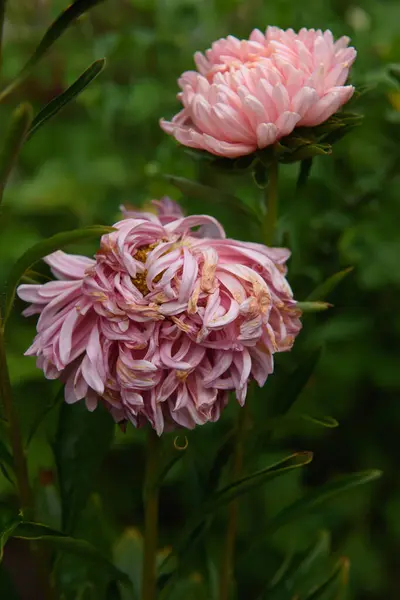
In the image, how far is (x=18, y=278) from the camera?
0.41 metres

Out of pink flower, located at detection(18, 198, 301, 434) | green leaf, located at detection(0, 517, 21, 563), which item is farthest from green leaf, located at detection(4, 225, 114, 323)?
green leaf, located at detection(0, 517, 21, 563)

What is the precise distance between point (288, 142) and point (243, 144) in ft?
0.09

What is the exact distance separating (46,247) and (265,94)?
0.50ft

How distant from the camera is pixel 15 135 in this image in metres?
0.36

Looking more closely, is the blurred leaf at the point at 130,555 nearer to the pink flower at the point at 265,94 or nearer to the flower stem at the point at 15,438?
the flower stem at the point at 15,438

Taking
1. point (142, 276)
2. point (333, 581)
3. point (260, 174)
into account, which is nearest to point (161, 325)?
point (142, 276)

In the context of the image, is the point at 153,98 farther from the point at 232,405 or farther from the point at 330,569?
the point at 330,569

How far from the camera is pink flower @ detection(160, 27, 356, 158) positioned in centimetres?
42

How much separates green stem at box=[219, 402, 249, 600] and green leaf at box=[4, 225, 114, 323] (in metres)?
0.19

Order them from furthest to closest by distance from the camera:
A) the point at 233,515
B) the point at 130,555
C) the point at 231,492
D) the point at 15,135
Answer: the point at 130,555, the point at 233,515, the point at 231,492, the point at 15,135

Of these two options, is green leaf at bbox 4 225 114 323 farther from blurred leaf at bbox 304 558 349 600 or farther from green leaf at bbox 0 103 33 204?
blurred leaf at bbox 304 558 349 600

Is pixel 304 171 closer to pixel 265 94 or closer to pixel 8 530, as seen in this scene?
pixel 265 94

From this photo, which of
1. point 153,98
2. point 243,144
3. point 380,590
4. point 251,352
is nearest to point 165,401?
point 251,352

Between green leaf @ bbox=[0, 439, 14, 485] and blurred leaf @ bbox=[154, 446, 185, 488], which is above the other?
green leaf @ bbox=[0, 439, 14, 485]
